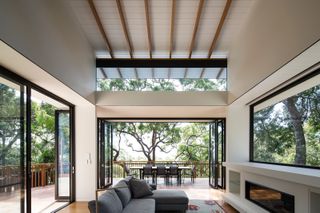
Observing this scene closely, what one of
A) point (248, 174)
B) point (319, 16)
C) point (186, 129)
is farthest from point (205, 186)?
point (319, 16)

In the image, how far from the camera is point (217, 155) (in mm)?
9820

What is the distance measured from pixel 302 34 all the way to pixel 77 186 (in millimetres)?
6321

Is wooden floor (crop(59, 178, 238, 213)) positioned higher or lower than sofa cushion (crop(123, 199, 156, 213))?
lower

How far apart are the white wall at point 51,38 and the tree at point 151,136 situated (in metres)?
8.58

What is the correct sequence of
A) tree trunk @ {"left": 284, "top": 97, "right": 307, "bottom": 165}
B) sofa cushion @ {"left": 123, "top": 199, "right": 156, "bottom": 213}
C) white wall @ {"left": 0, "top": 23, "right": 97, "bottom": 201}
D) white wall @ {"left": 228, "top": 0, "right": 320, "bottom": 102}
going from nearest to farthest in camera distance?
1. white wall @ {"left": 228, "top": 0, "right": 320, "bottom": 102}
2. tree trunk @ {"left": 284, "top": 97, "right": 307, "bottom": 165}
3. sofa cushion @ {"left": 123, "top": 199, "right": 156, "bottom": 213}
4. white wall @ {"left": 0, "top": 23, "right": 97, "bottom": 201}

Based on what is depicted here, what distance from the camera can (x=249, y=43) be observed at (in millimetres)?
5656

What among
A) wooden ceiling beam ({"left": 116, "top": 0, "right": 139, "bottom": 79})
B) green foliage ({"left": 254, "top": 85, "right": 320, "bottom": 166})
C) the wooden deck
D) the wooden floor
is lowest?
the wooden floor

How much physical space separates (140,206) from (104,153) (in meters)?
5.09

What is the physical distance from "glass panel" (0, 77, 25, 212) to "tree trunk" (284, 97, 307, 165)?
4.41 m

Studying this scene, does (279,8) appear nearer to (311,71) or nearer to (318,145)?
(311,71)

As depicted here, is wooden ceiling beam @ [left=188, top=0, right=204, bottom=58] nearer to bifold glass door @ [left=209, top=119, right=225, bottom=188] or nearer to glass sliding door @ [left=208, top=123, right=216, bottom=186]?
bifold glass door @ [left=209, top=119, right=225, bottom=188]

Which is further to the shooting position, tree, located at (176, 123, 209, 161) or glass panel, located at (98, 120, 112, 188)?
tree, located at (176, 123, 209, 161)

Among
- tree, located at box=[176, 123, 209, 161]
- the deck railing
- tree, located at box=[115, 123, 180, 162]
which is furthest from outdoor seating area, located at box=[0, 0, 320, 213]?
tree, located at box=[176, 123, 209, 161]

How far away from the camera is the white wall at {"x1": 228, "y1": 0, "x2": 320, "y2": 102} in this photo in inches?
130
